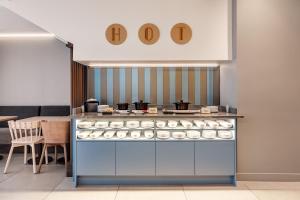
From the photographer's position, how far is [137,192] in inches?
145

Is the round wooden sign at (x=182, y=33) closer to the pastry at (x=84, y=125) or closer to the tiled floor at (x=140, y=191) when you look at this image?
the pastry at (x=84, y=125)

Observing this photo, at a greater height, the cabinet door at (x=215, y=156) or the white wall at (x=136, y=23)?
the white wall at (x=136, y=23)

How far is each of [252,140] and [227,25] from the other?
1.71 m

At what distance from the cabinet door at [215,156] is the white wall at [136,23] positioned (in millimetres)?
1257

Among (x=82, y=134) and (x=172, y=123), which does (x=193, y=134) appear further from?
(x=82, y=134)

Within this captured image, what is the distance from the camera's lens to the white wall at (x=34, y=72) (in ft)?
20.9

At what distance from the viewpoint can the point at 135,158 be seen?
3.84m

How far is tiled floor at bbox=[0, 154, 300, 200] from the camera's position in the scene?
3.51 m

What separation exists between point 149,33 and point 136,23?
0.81 feet

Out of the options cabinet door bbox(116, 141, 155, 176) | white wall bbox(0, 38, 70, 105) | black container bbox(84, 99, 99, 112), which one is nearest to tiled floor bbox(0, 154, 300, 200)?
cabinet door bbox(116, 141, 155, 176)

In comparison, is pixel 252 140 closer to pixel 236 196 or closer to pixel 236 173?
pixel 236 173

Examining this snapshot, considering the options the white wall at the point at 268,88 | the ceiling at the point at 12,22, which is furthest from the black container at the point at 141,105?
the ceiling at the point at 12,22

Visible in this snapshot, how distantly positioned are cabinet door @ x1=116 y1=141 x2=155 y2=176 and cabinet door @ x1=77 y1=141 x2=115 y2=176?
0.32ft

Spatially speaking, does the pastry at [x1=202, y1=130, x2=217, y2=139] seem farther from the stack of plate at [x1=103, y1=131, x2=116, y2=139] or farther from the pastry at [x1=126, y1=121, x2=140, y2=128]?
the stack of plate at [x1=103, y1=131, x2=116, y2=139]
